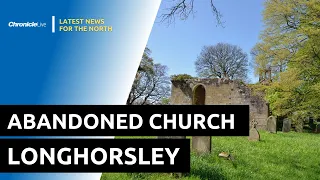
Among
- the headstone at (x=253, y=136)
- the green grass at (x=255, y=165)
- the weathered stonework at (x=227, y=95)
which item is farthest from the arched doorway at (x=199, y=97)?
the weathered stonework at (x=227, y=95)

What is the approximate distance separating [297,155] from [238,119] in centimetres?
523

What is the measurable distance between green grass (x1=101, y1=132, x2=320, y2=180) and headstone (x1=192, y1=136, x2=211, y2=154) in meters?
0.15

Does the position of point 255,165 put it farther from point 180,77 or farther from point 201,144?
point 180,77

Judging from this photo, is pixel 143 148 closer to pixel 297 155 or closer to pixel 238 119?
pixel 238 119

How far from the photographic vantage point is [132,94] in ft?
48.6

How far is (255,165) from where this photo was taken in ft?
20.1

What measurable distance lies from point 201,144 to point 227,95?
11365 millimetres

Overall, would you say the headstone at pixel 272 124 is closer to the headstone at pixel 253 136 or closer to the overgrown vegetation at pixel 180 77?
the headstone at pixel 253 136

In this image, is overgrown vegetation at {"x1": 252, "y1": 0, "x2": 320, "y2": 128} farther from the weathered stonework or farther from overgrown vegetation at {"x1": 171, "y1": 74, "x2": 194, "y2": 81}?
overgrown vegetation at {"x1": 171, "y1": 74, "x2": 194, "y2": 81}

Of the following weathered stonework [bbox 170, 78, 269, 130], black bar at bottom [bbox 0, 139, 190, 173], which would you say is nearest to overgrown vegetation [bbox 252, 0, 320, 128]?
black bar at bottom [bbox 0, 139, 190, 173]

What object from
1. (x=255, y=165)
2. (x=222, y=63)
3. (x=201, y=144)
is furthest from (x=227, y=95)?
(x=201, y=144)

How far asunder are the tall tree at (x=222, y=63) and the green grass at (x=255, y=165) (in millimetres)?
9394

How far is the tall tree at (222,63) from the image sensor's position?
57.6 ft

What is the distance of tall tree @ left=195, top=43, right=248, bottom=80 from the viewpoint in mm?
17547
